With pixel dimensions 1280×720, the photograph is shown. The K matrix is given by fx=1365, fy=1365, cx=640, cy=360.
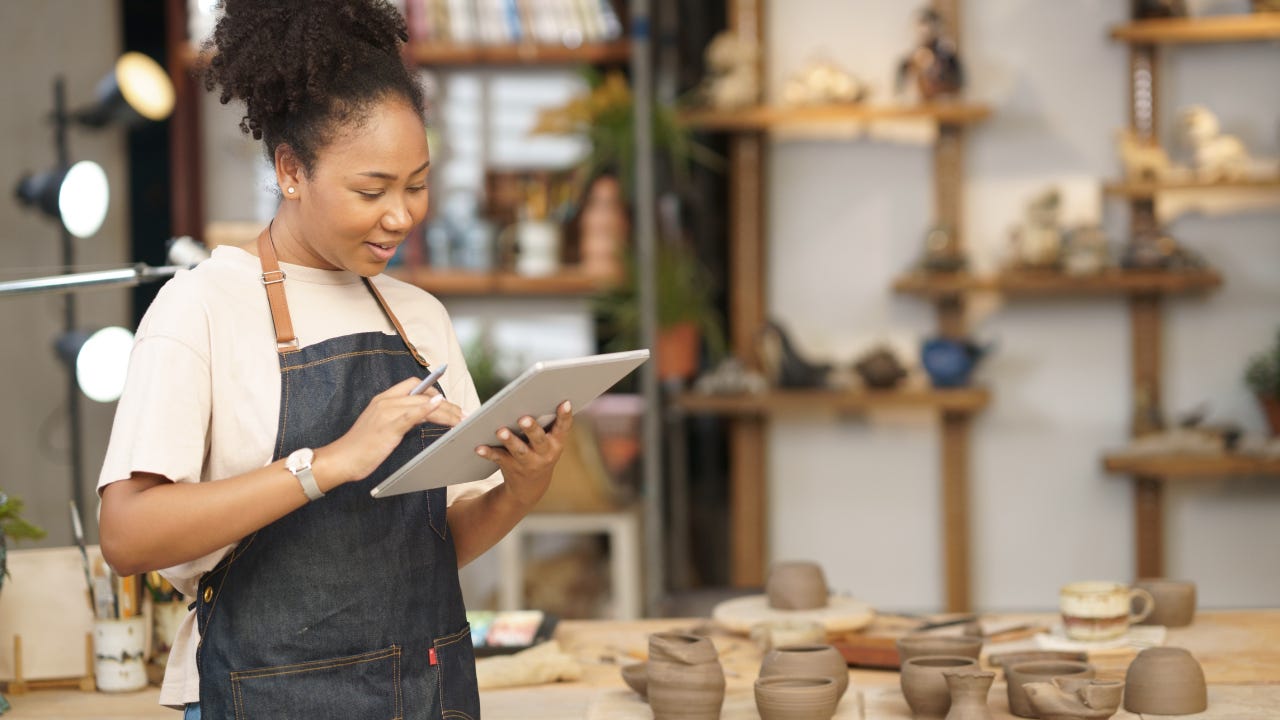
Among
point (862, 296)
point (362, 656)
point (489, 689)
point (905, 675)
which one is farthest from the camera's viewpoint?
point (862, 296)

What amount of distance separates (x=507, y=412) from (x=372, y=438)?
5.7 inches

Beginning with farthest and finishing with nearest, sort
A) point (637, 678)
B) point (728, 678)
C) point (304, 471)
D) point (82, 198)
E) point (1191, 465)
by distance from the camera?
point (1191, 465)
point (82, 198)
point (728, 678)
point (637, 678)
point (304, 471)

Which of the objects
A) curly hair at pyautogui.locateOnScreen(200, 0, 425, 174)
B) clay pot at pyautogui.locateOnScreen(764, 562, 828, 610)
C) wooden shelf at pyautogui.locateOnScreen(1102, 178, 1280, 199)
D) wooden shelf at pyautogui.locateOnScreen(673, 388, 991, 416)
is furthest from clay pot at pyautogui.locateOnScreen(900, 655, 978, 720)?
wooden shelf at pyautogui.locateOnScreen(1102, 178, 1280, 199)

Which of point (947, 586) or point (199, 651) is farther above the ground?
point (199, 651)

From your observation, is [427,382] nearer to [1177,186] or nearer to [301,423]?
[301,423]

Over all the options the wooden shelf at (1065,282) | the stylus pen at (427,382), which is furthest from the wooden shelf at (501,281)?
the stylus pen at (427,382)

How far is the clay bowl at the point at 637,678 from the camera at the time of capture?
6.02 ft

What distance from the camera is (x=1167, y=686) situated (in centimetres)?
169

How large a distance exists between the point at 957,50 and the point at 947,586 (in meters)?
1.81

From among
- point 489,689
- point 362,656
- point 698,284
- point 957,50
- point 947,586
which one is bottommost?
point 947,586

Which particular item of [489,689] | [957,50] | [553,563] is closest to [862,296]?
[957,50]

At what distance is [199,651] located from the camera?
1.50 metres

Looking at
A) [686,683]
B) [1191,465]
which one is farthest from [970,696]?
[1191,465]

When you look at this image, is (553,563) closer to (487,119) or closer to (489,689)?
(487,119)
